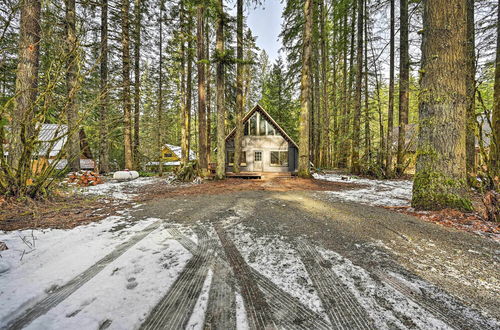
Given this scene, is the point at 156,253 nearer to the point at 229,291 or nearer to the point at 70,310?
the point at 70,310

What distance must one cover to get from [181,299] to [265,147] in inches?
572

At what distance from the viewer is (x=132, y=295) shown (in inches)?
54.6

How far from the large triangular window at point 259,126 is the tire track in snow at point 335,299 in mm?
14029

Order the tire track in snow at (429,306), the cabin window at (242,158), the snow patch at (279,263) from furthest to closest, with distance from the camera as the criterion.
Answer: the cabin window at (242,158), the snow patch at (279,263), the tire track in snow at (429,306)

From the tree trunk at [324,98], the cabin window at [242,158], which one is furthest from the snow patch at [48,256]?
the tree trunk at [324,98]

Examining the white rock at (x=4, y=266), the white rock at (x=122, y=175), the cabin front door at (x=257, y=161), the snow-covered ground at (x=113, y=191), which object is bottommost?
the snow-covered ground at (x=113, y=191)

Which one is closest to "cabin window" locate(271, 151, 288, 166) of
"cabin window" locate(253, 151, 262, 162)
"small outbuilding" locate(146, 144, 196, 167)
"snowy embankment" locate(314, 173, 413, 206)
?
"cabin window" locate(253, 151, 262, 162)

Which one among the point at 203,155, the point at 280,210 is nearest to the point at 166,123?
the point at 203,155

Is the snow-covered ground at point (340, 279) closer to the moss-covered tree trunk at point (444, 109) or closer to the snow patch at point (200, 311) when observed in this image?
the snow patch at point (200, 311)

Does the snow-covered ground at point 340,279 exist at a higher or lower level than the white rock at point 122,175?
lower

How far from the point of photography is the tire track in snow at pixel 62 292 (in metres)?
1.17

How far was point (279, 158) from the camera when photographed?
1562 cm

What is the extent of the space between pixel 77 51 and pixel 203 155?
267 inches

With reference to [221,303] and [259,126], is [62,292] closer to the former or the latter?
[221,303]
